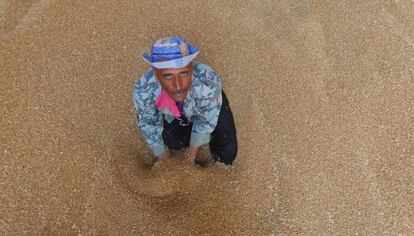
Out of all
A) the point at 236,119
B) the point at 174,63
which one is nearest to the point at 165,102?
the point at 174,63

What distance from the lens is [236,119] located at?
2.48 m

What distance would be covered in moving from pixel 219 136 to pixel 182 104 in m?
0.33

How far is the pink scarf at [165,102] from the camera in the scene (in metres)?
1.87

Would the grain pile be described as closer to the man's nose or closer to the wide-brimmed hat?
the man's nose

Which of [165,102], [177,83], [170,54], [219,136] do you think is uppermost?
[170,54]

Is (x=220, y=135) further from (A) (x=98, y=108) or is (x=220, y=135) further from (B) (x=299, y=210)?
(A) (x=98, y=108)

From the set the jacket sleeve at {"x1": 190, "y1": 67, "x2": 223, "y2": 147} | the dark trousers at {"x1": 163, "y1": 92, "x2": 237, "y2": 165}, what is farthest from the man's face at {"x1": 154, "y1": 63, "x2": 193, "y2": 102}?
the dark trousers at {"x1": 163, "y1": 92, "x2": 237, "y2": 165}

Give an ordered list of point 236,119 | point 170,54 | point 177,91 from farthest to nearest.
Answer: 1. point 236,119
2. point 177,91
3. point 170,54

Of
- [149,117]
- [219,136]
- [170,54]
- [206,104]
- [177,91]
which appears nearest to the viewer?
[170,54]

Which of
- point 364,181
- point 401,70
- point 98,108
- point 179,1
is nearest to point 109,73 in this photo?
point 98,108

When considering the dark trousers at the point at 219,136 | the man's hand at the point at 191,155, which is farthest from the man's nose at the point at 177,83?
the man's hand at the point at 191,155

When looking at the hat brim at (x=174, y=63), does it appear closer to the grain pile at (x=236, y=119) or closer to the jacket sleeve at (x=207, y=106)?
the jacket sleeve at (x=207, y=106)

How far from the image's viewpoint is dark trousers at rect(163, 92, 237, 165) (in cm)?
213

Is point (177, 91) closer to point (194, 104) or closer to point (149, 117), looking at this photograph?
point (194, 104)
